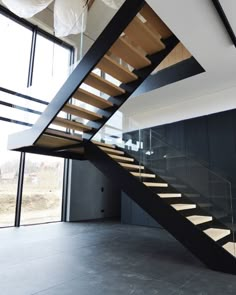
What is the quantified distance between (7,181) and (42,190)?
3.39 ft

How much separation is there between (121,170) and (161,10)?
2.33m

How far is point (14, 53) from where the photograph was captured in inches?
246

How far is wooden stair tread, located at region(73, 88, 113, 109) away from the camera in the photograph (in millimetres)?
3347

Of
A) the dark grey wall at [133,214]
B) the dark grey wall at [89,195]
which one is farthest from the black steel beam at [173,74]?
the dark grey wall at [89,195]

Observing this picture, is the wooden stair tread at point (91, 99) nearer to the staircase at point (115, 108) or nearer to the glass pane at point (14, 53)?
the staircase at point (115, 108)

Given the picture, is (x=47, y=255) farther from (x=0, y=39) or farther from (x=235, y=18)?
(x=0, y=39)

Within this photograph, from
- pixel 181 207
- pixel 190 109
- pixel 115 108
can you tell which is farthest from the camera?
pixel 190 109

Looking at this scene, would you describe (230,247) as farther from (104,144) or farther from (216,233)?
(104,144)

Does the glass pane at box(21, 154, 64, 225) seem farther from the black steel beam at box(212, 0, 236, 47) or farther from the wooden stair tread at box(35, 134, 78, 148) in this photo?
the black steel beam at box(212, 0, 236, 47)

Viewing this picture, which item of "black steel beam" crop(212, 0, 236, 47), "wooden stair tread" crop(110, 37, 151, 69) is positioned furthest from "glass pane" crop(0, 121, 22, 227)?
"black steel beam" crop(212, 0, 236, 47)

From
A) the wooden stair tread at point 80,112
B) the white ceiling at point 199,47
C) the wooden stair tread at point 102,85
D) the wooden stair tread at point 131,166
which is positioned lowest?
the wooden stair tread at point 131,166

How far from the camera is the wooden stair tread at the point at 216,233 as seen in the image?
3.24 metres

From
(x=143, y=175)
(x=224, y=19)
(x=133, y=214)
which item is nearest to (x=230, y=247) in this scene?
(x=143, y=175)

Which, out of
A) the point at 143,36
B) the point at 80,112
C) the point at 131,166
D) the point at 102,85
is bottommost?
the point at 131,166
